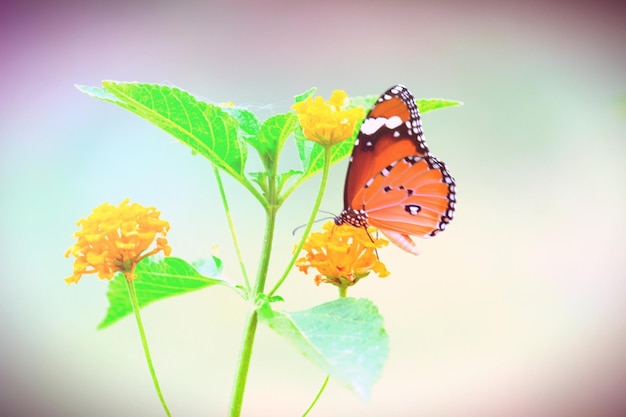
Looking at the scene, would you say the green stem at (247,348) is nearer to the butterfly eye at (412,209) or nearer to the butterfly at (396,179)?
the butterfly at (396,179)

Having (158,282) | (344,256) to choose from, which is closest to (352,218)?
(344,256)

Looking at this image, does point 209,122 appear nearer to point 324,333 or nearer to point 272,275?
point 324,333

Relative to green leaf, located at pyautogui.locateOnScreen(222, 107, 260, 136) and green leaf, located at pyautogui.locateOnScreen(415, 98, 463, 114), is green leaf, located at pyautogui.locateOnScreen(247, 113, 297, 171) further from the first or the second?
green leaf, located at pyautogui.locateOnScreen(415, 98, 463, 114)

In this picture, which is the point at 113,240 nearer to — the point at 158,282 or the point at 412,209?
the point at 158,282

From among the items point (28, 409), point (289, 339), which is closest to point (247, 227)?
point (28, 409)

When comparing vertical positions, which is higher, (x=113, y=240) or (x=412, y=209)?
(x=412, y=209)

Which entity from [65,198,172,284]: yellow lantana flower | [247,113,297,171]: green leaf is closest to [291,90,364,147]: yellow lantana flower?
[247,113,297,171]: green leaf
